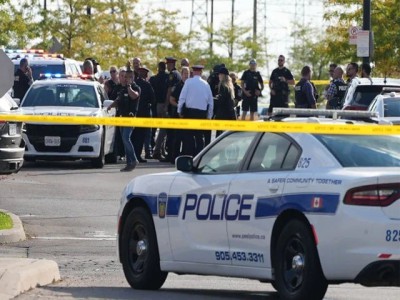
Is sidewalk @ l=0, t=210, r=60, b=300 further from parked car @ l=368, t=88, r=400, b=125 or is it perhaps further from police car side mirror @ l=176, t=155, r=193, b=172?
parked car @ l=368, t=88, r=400, b=125

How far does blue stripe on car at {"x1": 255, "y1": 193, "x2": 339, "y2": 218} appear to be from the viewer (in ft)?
34.1

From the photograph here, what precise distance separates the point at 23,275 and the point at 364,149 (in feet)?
9.73

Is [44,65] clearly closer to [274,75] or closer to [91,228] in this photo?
[274,75]

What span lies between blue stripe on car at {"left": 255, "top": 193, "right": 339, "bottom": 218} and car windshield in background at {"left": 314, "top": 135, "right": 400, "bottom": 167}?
0.41m

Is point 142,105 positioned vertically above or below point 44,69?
below

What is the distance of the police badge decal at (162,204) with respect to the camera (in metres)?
12.1

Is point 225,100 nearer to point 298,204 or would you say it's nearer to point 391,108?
point 391,108

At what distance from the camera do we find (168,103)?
28.5 metres

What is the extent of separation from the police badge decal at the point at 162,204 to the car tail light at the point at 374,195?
2.25 metres

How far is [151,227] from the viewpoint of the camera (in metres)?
12.3

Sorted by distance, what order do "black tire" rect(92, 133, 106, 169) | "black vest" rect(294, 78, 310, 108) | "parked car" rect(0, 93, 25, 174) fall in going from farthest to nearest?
1. "black vest" rect(294, 78, 310, 108)
2. "black tire" rect(92, 133, 106, 169)
3. "parked car" rect(0, 93, 25, 174)

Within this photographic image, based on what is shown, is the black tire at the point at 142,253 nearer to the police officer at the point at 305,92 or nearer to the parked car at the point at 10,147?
the parked car at the point at 10,147

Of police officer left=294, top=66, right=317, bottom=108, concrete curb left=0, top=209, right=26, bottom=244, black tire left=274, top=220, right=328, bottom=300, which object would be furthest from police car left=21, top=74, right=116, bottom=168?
black tire left=274, top=220, right=328, bottom=300

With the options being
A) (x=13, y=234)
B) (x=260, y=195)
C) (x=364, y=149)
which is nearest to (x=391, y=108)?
(x=13, y=234)
